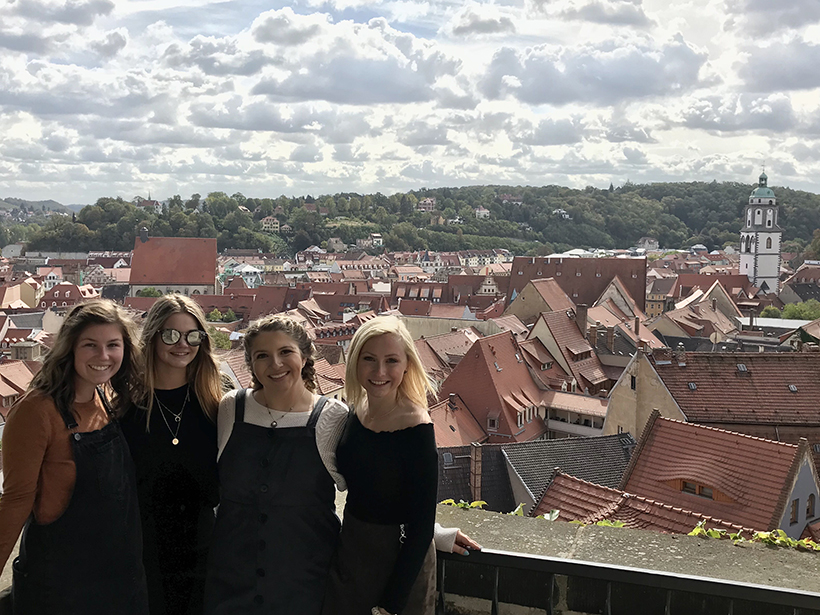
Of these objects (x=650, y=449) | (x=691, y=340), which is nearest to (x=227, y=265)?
(x=691, y=340)

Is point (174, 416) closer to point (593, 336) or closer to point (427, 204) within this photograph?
point (593, 336)

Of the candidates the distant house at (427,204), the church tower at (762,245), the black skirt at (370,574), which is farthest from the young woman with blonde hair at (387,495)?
the distant house at (427,204)

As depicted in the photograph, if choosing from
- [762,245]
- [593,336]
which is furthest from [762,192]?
[593,336]

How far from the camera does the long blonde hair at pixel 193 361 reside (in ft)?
9.96

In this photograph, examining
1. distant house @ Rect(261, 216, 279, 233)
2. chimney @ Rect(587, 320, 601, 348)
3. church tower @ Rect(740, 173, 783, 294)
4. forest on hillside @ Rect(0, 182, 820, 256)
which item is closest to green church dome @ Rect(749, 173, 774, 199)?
church tower @ Rect(740, 173, 783, 294)

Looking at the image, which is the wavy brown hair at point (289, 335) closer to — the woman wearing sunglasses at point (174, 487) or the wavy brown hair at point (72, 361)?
the woman wearing sunglasses at point (174, 487)

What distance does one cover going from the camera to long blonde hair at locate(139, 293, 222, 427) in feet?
9.96

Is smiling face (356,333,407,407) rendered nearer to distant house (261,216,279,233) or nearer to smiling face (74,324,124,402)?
smiling face (74,324,124,402)

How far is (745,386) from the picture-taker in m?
17.9

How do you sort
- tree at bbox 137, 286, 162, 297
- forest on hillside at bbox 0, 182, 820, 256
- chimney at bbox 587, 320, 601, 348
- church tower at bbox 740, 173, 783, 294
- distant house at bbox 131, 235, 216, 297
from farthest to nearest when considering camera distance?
forest on hillside at bbox 0, 182, 820, 256 < church tower at bbox 740, 173, 783, 294 < distant house at bbox 131, 235, 216, 297 < tree at bbox 137, 286, 162, 297 < chimney at bbox 587, 320, 601, 348

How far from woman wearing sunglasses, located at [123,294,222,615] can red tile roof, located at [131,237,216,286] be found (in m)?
85.5

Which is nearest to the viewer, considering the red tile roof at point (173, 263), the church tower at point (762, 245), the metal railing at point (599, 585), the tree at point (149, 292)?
the metal railing at point (599, 585)

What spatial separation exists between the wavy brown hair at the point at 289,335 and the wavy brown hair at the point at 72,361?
0.41m

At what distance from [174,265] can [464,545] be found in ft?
287
